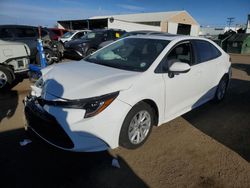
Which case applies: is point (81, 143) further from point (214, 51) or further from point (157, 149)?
point (214, 51)

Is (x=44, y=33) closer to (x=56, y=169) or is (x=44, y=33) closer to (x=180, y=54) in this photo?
(x=180, y=54)

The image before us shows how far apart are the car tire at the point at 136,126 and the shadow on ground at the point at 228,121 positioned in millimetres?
1324

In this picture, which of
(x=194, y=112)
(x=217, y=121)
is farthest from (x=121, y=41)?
(x=217, y=121)

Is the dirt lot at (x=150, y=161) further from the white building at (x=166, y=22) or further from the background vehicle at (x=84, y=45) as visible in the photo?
the white building at (x=166, y=22)

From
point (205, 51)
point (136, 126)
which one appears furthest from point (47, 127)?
point (205, 51)

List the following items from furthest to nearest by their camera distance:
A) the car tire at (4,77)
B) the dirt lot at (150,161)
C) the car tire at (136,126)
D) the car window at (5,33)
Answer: the car window at (5,33)
the car tire at (4,77)
the car tire at (136,126)
the dirt lot at (150,161)

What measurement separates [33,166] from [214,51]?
13.7 ft

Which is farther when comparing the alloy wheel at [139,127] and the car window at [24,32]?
the car window at [24,32]

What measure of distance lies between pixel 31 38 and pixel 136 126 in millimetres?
7229

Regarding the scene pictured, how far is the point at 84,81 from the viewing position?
294cm

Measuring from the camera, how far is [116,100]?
2738mm

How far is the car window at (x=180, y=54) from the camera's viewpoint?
3.66 m

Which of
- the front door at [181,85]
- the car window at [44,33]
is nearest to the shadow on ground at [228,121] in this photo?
the front door at [181,85]

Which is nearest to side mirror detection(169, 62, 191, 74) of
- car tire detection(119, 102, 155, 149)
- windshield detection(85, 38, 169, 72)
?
windshield detection(85, 38, 169, 72)
